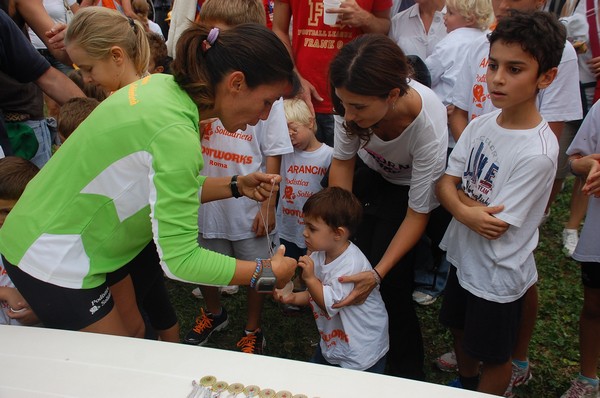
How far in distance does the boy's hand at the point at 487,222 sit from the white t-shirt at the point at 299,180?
48.6 inches

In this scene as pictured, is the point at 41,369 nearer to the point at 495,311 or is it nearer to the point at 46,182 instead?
the point at 46,182

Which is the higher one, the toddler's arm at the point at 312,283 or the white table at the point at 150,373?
the white table at the point at 150,373

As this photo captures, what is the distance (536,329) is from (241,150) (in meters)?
2.12

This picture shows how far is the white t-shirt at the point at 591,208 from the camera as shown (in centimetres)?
237

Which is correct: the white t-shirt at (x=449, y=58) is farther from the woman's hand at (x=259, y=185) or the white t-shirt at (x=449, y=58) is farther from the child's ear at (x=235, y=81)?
the child's ear at (x=235, y=81)

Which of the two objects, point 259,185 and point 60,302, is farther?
point 259,185

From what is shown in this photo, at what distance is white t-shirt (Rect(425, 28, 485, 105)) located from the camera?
341 centimetres

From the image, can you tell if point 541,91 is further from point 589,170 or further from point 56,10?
point 56,10

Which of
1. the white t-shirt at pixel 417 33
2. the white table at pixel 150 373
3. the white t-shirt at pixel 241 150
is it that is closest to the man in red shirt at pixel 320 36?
the white t-shirt at pixel 417 33

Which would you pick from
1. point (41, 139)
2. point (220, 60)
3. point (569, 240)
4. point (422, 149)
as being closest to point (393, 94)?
point (422, 149)

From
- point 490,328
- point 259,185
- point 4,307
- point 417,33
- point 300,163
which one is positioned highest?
point 417,33

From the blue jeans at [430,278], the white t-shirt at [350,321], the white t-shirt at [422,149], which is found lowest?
the blue jeans at [430,278]

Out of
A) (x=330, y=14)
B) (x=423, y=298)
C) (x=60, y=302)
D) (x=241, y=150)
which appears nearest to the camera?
(x=60, y=302)

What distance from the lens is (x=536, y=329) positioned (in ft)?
10.8
